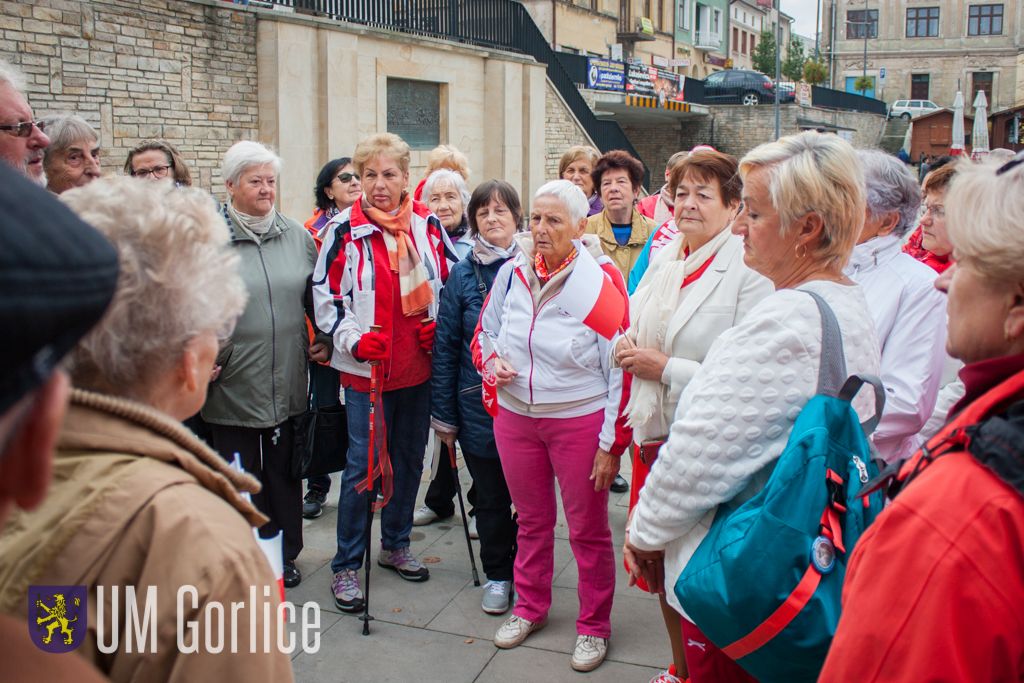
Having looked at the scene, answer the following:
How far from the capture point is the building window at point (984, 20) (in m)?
68.9

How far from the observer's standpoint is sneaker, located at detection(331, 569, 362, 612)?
4.36m

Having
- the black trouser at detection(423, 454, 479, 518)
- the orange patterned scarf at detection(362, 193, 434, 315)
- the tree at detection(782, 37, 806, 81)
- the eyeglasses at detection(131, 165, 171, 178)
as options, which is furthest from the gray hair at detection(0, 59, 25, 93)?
the tree at detection(782, 37, 806, 81)

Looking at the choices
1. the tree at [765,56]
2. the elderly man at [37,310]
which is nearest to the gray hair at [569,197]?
the elderly man at [37,310]

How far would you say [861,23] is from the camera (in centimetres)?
7225

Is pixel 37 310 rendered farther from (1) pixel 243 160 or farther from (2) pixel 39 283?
(1) pixel 243 160

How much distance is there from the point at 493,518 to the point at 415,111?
15745mm

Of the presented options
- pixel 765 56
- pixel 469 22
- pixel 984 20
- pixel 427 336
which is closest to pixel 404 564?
pixel 427 336

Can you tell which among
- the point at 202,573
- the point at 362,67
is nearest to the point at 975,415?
the point at 202,573

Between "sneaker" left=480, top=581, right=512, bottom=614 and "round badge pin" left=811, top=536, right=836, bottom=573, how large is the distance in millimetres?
2585

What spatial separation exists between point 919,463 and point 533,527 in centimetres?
281

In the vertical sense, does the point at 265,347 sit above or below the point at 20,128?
below

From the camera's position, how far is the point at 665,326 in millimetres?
3367

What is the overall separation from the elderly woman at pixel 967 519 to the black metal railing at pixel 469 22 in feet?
53.0

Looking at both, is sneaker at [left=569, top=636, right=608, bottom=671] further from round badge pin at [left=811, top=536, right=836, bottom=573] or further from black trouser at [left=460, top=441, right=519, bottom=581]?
round badge pin at [left=811, top=536, right=836, bottom=573]
